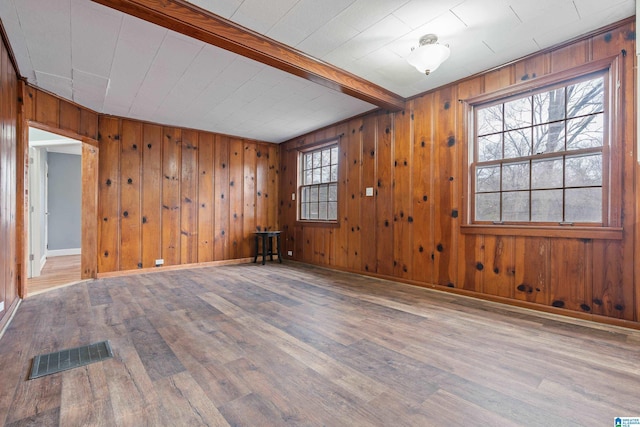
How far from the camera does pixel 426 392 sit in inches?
59.6

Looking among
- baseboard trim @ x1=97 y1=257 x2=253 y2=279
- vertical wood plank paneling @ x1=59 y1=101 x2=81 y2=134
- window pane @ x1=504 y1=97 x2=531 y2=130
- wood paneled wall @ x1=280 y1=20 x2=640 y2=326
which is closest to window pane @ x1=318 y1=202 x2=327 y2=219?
wood paneled wall @ x1=280 y1=20 x2=640 y2=326

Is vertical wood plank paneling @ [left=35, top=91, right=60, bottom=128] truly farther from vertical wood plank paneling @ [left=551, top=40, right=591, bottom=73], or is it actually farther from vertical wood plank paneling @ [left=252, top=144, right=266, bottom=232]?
vertical wood plank paneling @ [left=551, top=40, right=591, bottom=73]

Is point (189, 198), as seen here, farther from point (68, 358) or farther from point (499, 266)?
point (499, 266)

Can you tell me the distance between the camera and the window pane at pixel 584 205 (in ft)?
8.25

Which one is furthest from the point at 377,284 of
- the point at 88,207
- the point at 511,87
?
the point at 88,207

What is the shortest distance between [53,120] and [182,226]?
221 centimetres

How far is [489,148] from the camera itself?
3.19 metres

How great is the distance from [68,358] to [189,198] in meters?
3.57

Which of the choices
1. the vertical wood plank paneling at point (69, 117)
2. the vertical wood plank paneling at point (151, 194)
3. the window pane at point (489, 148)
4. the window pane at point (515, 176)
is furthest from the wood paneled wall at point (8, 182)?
the window pane at point (515, 176)

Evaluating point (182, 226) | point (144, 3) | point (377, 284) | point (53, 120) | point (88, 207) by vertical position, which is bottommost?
point (377, 284)

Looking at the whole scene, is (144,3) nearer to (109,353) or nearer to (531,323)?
(109,353)

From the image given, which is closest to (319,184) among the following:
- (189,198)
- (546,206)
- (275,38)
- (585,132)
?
(189,198)

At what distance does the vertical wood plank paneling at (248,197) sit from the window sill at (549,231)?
3991 millimetres

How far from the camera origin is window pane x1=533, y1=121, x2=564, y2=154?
273 centimetres
